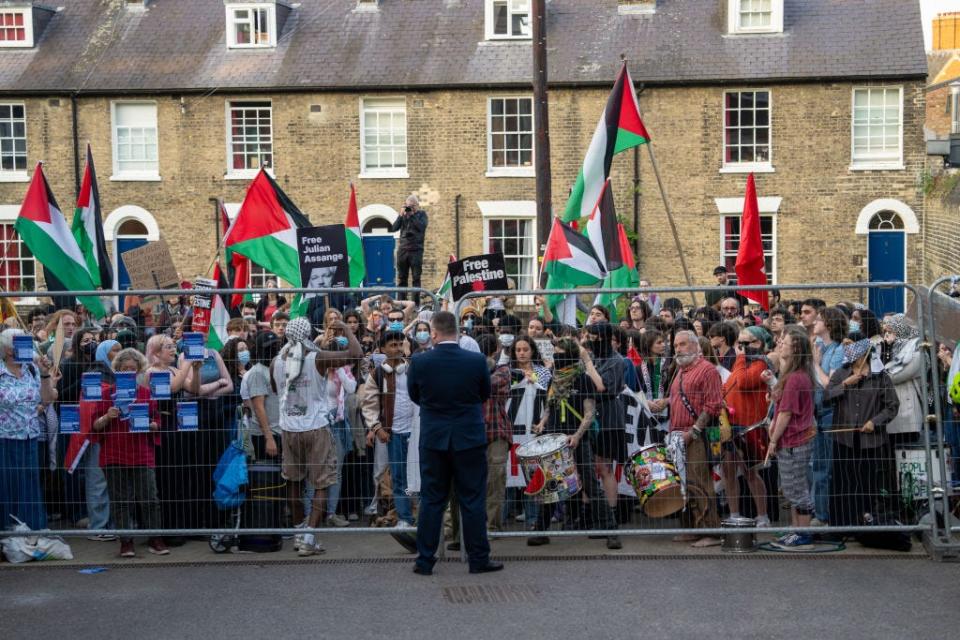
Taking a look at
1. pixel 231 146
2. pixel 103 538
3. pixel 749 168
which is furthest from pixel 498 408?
pixel 231 146

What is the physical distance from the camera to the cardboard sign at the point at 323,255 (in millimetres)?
13258

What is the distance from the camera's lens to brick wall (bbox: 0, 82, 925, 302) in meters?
28.1

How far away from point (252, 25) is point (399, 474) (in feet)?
73.8

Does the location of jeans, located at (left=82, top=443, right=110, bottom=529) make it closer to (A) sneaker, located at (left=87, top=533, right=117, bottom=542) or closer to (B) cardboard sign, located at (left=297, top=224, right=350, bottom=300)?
(A) sneaker, located at (left=87, top=533, right=117, bottom=542)

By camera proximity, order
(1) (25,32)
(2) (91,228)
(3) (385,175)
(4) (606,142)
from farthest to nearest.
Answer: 1. (1) (25,32)
2. (3) (385,175)
3. (2) (91,228)
4. (4) (606,142)

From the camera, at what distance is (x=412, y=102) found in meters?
28.9

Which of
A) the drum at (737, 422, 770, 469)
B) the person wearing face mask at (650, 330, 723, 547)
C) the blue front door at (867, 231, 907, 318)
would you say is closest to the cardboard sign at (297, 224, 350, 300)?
the person wearing face mask at (650, 330, 723, 547)

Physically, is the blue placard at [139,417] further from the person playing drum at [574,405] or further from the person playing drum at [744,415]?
the person playing drum at [744,415]

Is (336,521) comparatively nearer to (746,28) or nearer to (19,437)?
(19,437)

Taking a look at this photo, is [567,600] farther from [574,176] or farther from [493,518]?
[574,176]

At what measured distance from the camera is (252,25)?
29.8 metres

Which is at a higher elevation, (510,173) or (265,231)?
(510,173)

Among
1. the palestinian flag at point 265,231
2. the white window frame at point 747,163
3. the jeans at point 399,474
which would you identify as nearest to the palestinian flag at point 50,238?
Result: the palestinian flag at point 265,231

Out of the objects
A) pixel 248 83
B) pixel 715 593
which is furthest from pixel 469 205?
pixel 715 593
